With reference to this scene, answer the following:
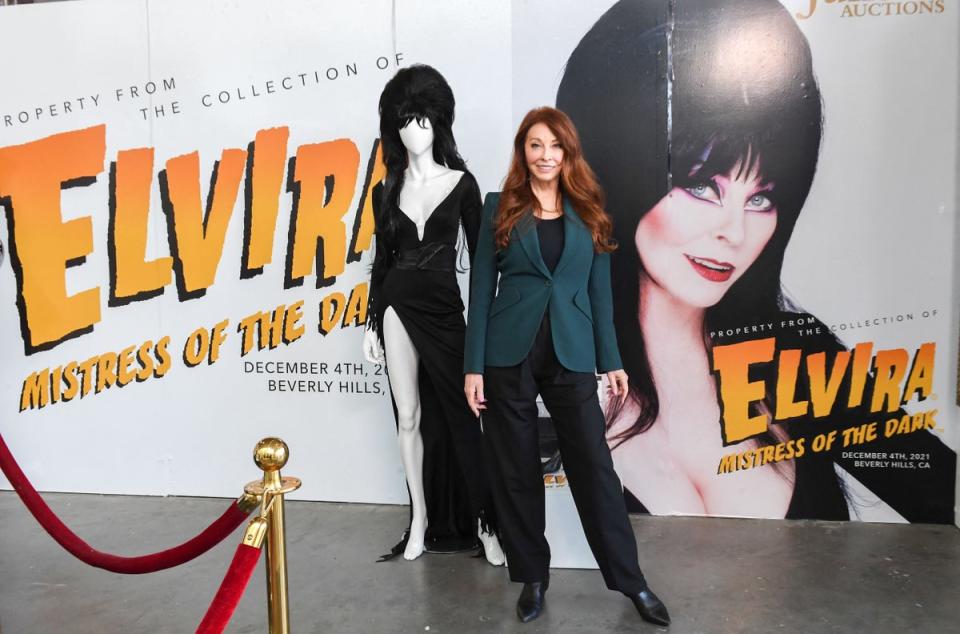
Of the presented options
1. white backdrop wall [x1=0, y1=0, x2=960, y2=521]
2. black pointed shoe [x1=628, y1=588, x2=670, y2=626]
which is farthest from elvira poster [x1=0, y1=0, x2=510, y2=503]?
black pointed shoe [x1=628, y1=588, x2=670, y2=626]

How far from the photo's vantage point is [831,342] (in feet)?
12.3

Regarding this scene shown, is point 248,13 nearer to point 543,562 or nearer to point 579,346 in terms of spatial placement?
point 579,346

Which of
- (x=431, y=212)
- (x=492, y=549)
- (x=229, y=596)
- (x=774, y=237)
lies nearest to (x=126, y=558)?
(x=229, y=596)

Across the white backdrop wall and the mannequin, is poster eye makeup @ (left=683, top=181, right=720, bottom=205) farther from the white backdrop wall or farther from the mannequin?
the mannequin

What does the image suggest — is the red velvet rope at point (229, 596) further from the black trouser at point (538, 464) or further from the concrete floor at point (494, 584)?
the black trouser at point (538, 464)

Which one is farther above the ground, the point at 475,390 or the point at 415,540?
the point at 475,390

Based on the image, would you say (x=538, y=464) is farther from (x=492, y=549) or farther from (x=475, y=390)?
(x=492, y=549)

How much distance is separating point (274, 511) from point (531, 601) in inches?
47.6

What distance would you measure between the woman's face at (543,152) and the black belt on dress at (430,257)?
70cm

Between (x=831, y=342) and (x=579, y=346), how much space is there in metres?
1.63

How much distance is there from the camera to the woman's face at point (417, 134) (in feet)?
10.7

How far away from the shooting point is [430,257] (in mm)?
3326

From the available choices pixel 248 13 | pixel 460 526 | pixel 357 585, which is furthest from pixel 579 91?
pixel 357 585

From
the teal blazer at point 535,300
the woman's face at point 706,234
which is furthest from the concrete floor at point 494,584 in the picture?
the woman's face at point 706,234
